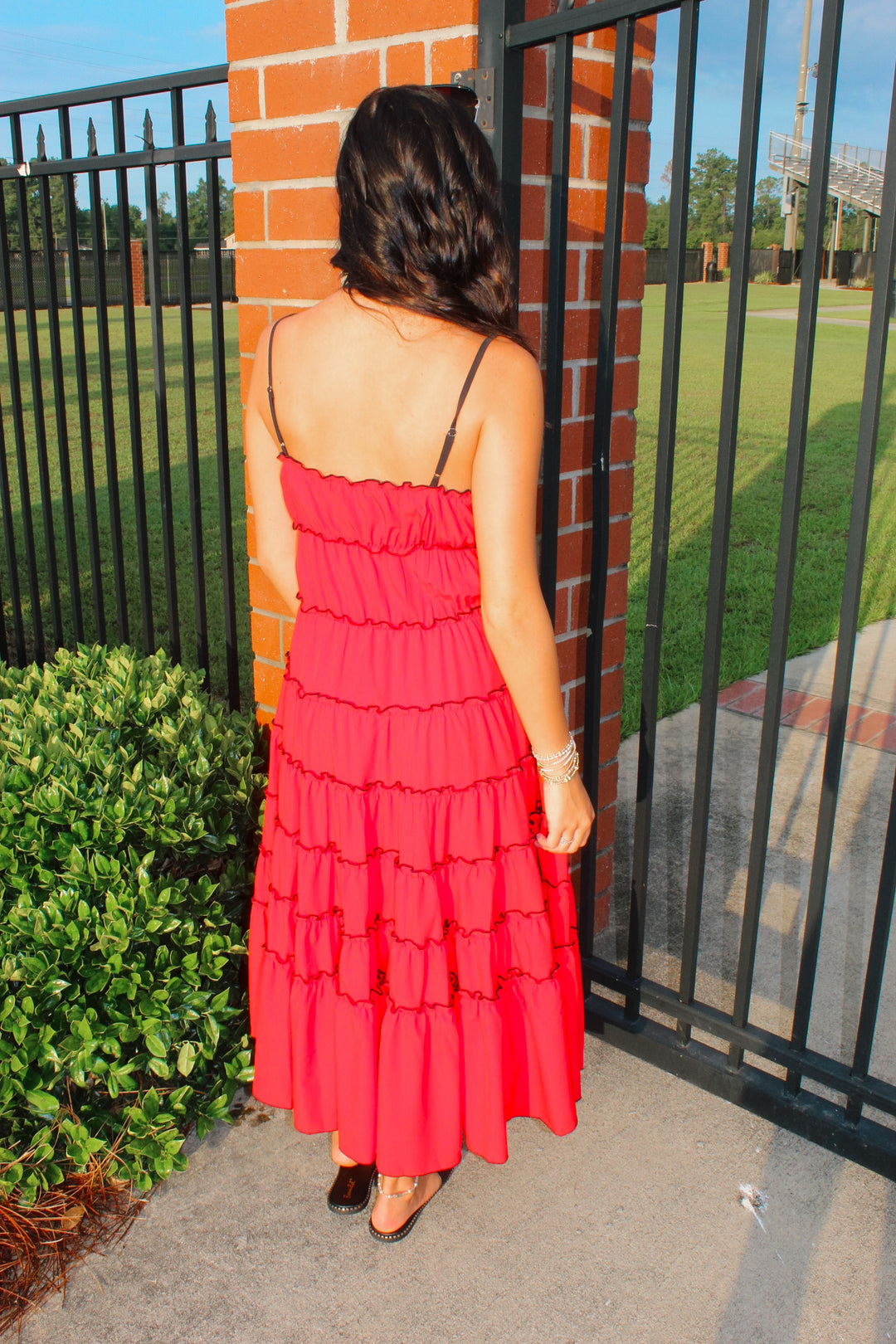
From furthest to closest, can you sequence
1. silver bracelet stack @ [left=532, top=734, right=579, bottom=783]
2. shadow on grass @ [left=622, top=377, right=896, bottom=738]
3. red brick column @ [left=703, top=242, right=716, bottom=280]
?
red brick column @ [left=703, top=242, right=716, bottom=280] → shadow on grass @ [left=622, top=377, right=896, bottom=738] → silver bracelet stack @ [left=532, top=734, right=579, bottom=783]

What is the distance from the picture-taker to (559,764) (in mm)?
1901

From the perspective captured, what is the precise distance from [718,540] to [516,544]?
1.85 feet

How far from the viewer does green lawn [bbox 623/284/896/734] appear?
5.49m

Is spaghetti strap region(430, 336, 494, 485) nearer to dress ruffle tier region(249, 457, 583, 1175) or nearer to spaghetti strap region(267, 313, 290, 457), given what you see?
dress ruffle tier region(249, 457, 583, 1175)

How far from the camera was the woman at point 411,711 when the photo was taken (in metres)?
1.66

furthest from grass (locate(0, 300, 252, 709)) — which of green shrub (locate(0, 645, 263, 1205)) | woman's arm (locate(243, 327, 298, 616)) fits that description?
woman's arm (locate(243, 327, 298, 616))

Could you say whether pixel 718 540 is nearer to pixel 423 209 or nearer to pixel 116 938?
pixel 423 209

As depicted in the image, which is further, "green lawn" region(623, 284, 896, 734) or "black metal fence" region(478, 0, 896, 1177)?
"green lawn" region(623, 284, 896, 734)

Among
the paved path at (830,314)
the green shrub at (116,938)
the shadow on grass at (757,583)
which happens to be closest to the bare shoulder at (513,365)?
the green shrub at (116,938)

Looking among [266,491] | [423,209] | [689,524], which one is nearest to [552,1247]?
[266,491]

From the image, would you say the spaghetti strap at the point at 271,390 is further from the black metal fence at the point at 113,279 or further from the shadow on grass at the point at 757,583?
the black metal fence at the point at 113,279

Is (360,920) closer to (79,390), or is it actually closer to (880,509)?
(79,390)

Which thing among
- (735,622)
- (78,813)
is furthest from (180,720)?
(735,622)

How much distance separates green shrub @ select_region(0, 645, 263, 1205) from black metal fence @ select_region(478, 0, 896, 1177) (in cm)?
90
